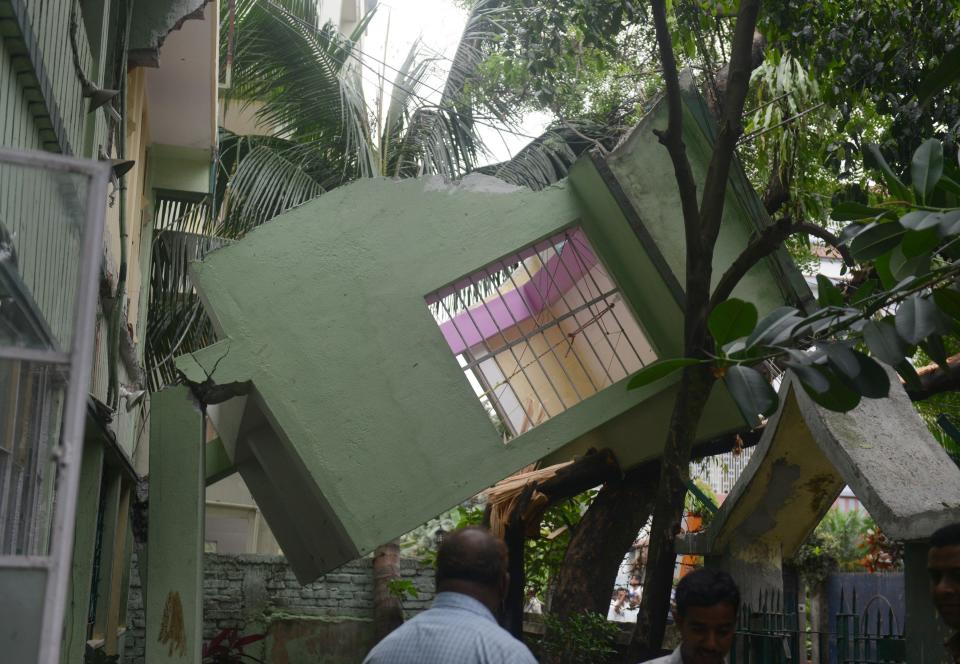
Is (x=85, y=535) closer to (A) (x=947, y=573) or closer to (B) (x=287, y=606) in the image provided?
(A) (x=947, y=573)

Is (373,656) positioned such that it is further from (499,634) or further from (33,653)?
(33,653)

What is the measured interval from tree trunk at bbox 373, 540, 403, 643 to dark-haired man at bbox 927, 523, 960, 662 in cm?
999

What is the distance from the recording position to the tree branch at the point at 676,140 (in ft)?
19.7

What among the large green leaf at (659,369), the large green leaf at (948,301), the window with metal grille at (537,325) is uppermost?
the window with metal grille at (537,325)

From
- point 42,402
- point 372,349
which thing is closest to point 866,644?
point 42,402

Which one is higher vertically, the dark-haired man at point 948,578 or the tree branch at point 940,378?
the tree branch at point 940,378

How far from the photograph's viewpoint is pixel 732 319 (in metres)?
3.51

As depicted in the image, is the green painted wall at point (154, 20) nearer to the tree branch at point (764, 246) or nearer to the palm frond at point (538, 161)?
the tree branch at point (764, 246)

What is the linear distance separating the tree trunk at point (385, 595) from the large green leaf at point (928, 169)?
9983mm

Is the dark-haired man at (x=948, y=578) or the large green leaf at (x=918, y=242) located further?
the large green leaf at (x=918, y=242)

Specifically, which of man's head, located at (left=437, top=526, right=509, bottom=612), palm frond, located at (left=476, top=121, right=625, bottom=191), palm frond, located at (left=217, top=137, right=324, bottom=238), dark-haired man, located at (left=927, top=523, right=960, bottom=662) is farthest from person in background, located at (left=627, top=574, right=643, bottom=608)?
man's head, located at (left=437, top=526, right=509, bottom=612)

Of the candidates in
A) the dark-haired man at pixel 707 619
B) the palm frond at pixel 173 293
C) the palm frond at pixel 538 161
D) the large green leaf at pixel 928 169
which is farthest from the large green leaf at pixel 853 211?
the palm frond at pixel 173 293

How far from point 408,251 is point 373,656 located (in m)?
5.26

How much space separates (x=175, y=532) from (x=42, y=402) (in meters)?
4.69
